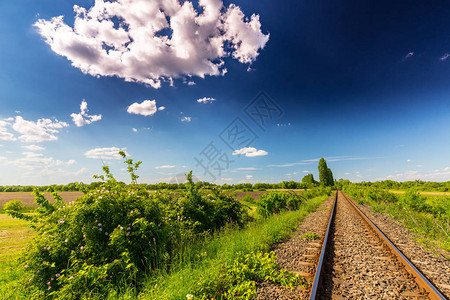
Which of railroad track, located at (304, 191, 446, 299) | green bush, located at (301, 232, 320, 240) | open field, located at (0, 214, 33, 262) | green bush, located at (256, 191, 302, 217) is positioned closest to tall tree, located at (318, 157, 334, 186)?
green bush, located at (256, 191, 302, 217)

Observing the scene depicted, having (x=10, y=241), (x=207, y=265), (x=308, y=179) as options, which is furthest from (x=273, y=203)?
(x=308, y=179)

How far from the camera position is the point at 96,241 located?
13.9ft

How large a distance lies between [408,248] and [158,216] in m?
8.45

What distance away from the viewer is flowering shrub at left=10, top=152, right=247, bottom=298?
3846mm

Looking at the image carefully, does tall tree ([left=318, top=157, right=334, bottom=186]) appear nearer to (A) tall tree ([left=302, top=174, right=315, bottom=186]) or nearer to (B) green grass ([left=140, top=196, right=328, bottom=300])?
(A) tall tree ([left=302, top=174, right=315, bottom=186])

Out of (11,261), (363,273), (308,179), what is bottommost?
(11,261)

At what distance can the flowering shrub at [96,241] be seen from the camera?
12.6ft

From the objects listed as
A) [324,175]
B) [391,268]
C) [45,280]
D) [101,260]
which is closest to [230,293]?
[101,260]

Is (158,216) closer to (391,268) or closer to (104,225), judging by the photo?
(104,225)

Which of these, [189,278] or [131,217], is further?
[131,217]

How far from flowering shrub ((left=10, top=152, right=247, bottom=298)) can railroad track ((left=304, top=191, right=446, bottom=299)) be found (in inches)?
147

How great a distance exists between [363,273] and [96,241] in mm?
6415

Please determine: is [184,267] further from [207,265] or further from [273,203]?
[273,203]

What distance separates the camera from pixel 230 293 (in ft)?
11.3
